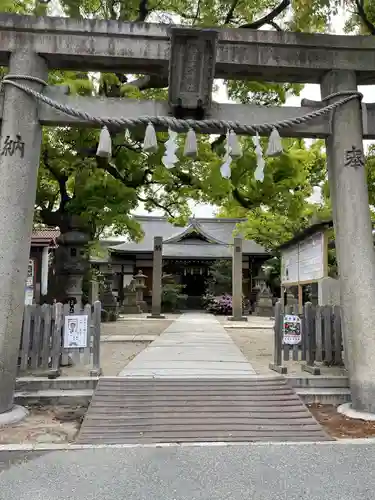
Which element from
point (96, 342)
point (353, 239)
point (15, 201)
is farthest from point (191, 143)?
point (96, 342)

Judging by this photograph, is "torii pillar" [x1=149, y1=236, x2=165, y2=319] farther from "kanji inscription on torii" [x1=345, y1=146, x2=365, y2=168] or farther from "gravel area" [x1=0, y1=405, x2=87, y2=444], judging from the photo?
"kanji inscription on torii" [x1=345, y1=146, x2=365, y2=168]

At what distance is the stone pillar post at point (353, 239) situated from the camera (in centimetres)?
562

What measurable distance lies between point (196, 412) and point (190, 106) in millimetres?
4210

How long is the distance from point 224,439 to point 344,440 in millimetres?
1335

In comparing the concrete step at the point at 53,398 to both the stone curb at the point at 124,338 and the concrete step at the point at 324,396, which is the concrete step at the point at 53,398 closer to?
the concrete step at the point at 324,396

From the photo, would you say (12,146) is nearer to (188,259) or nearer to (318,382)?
(318,382)

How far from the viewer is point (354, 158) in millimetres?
6043

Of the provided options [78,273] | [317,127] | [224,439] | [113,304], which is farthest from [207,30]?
[113,304]

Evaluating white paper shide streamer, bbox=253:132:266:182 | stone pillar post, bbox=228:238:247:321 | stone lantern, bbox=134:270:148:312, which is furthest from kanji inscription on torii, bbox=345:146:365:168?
stone lantern, bbox=134:270:148:312

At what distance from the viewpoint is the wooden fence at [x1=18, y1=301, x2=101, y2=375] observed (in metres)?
6.32

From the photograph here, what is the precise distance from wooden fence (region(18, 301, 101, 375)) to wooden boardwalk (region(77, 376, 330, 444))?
84 centimetres

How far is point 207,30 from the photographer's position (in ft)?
19.1

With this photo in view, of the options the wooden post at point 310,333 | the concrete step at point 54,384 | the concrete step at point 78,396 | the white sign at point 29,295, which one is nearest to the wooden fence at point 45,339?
Result: the concrete step at point 54,384

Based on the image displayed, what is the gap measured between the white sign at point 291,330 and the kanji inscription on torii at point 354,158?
8.33 ft
